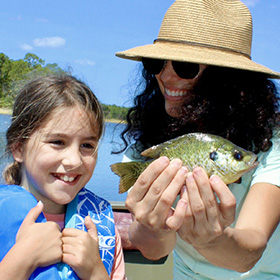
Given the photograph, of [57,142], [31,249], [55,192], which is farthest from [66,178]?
[31,249]

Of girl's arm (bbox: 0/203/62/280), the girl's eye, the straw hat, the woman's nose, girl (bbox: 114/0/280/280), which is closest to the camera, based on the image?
girl's arm (bbox: 0/203/62/280)

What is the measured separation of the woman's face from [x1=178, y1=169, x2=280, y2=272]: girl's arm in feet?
2.87

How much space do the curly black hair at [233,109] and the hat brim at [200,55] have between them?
0.17 m

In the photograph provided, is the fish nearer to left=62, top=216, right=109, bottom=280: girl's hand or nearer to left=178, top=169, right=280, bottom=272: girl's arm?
left=178, top=169, right=280, bottom=272: girl's arm

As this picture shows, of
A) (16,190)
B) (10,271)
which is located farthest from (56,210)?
(10,271)

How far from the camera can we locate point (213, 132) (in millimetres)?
2828

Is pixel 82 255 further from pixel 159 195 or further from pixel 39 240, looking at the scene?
pixel 159 195

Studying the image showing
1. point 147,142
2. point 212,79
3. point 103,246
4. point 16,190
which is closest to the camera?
point 16,190

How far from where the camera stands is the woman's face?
9.55ft

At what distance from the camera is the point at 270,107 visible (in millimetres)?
2850

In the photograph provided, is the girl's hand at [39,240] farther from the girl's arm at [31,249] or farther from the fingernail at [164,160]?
the fingernail at [164,160]

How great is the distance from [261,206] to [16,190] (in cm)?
153

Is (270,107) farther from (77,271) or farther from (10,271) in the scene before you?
(10,271)

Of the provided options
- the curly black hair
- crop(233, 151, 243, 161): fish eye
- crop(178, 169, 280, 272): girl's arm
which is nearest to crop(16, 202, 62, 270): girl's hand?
crop(178, 169, 280, 272): girl's arm
